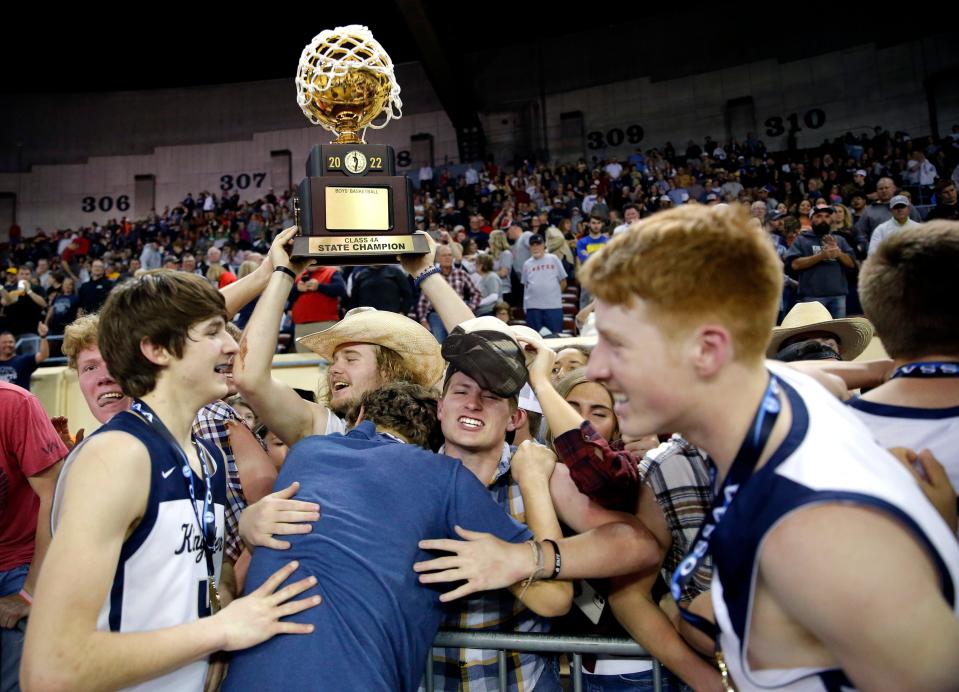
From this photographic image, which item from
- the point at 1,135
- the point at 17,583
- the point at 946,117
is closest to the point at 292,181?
the point at 1,135

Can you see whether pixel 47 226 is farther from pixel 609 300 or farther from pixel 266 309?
pixel 609 300

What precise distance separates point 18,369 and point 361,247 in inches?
217

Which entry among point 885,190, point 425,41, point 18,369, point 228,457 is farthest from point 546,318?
point 425,41

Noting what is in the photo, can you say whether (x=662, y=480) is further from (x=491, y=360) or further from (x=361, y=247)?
(x=361, y=247)

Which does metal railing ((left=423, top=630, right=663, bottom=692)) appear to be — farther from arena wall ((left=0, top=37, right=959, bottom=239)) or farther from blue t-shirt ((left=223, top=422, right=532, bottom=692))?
arena wall ((left=0, top=37, right=959, bottom=239))

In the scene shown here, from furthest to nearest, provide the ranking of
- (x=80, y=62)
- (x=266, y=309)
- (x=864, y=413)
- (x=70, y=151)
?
(x=70, y=151)
(x=80, y=62)
(x=266, y=309)
(x=864, y=413)

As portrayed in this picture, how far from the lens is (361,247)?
9.91ft

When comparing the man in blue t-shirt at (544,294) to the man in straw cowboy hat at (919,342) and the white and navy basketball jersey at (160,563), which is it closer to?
the man in straw cowboy hat at (919,342)

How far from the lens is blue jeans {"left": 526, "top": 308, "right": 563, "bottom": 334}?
856 cm

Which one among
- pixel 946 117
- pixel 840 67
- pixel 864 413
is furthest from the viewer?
pixel 840 67

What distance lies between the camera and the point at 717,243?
1.15 metres

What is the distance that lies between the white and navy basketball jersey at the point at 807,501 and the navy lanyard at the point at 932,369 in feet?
1.42

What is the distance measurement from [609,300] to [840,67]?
22.3 m

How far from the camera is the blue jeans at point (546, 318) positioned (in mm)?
8562
